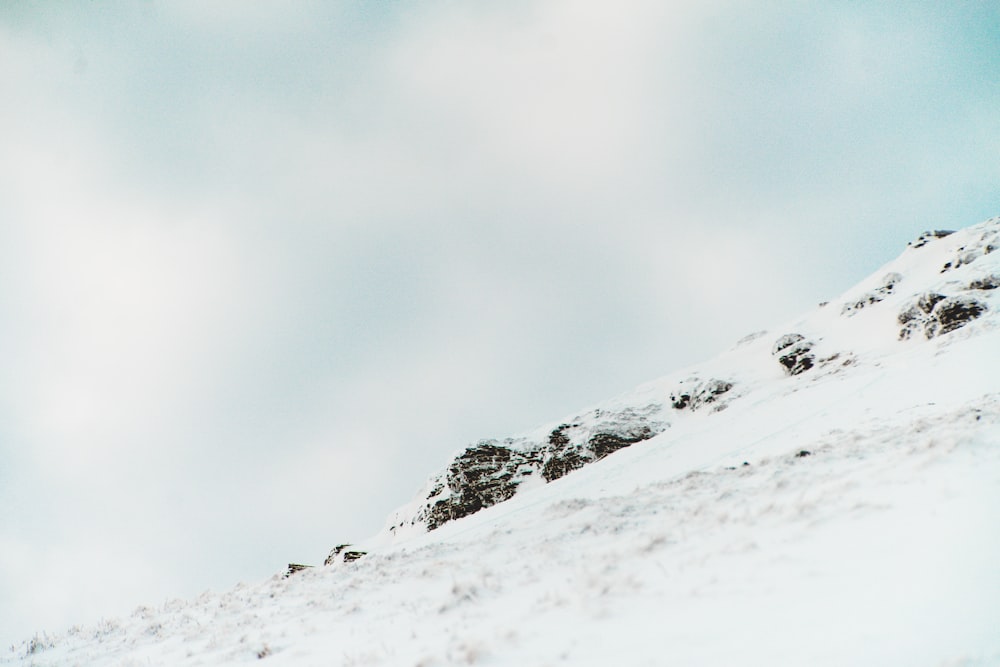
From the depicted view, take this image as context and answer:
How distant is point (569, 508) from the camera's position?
52.5 ft

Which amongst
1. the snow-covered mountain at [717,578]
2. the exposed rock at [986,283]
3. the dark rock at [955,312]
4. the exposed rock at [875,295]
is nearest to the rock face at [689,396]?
the exposed rock at [875,295]

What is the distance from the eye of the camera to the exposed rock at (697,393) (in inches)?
2347

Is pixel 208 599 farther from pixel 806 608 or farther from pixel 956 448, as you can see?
pixel 956 448

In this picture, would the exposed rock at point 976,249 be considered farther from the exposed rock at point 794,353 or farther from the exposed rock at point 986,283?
the exposed rock at point 794,353

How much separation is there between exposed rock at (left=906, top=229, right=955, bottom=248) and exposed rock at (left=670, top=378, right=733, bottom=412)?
37785mm

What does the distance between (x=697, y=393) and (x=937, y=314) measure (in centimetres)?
2606

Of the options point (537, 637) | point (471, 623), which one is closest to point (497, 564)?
point (471, 623)

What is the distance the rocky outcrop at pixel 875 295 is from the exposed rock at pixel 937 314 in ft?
49.3

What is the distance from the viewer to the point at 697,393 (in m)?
62.5

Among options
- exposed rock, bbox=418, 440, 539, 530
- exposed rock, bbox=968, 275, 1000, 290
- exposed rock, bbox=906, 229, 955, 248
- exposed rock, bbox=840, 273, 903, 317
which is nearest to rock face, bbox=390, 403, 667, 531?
exposed rock, bbox=418, 440, 539, 530

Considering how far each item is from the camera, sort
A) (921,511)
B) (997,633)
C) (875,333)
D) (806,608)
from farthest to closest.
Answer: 1. (875,333)
2. (921,511)
3. (806,608)
4. (997,633)

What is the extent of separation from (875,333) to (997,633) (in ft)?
176

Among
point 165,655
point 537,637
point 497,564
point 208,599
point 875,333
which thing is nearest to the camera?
point 537,637

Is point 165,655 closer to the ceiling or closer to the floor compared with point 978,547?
closer to the ceiling
